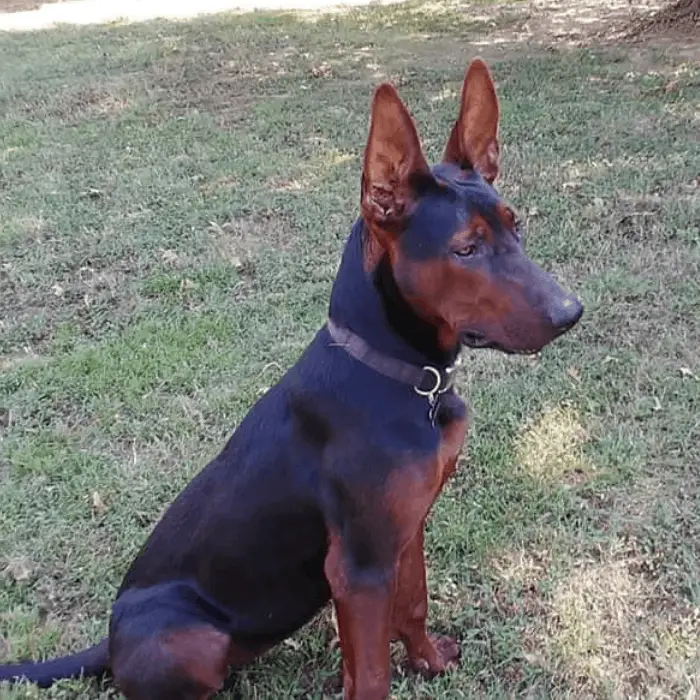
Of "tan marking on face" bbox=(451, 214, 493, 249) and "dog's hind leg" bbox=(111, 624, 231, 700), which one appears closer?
"tan marking on face" bbox=(451, 214, 493, 249)

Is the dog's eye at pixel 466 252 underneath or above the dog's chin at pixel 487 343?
above

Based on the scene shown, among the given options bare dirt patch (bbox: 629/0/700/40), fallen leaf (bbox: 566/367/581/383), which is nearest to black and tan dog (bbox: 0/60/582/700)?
fallen leaf (bbox: 566/367/581/383)

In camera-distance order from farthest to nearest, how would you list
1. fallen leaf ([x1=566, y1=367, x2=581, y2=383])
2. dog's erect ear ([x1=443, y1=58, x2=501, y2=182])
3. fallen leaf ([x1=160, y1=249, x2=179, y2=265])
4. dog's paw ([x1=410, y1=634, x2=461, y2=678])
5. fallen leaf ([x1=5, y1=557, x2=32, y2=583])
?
fallen leaf ([x1=160, y1=249, x2=179, y2=265])
fallen leaf ([x1=566, y1=367, x2=581, y2=383])
fallen leaf ([x1=5, y1=557, x2=32, y2=583])
dog's paw ([x1=410, y1=634, x2=461, y2=678])
dog's erect ear ([x1=443, y1=58, x2=501, y2=182])

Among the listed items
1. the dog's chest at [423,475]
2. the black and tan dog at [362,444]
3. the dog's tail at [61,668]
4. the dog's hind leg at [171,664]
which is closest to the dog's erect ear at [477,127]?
the black and tan dog at [362,444]

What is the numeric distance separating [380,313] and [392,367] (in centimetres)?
14

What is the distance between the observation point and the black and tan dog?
2.29 meters

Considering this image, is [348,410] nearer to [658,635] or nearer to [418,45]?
[658,635]

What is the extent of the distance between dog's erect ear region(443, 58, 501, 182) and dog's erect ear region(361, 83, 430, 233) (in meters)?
0.20

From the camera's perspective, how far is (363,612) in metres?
2.50

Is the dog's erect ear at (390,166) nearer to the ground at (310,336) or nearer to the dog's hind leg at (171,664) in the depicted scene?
the dog's hind leg at (171,664)

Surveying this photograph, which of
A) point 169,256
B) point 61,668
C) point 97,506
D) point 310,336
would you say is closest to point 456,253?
point 61,668

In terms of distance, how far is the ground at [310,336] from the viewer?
3283 millimetres

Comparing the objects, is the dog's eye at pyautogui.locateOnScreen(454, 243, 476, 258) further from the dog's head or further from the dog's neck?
the dog's neck

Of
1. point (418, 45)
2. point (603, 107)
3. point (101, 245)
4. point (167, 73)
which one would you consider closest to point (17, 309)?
point (101, 245)
